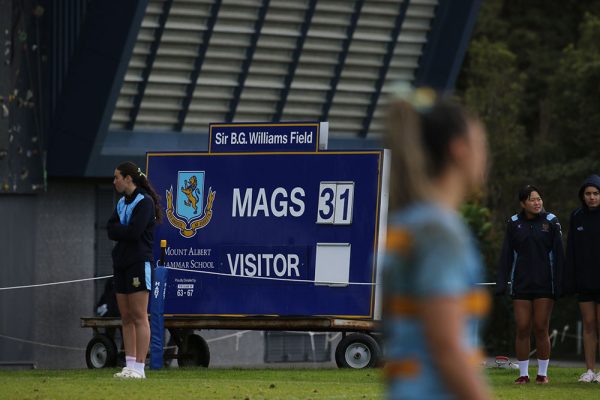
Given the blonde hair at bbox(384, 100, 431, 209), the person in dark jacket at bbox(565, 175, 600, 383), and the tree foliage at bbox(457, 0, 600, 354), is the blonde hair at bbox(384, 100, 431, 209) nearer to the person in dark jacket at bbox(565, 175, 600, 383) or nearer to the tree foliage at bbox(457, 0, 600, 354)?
the person in dark jacket at bbox(565, 175, 600, 383)

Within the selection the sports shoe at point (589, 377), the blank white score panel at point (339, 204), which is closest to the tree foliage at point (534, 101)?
the blank white score panel at point (339, 204)

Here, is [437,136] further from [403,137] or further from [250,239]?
[250,239]

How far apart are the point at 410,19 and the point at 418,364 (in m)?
22.2

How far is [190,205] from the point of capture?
1938cm

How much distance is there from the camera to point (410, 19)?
85.7ft

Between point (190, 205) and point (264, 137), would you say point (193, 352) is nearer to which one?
point (190, 205)

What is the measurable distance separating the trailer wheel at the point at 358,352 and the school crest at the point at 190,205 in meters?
2.41

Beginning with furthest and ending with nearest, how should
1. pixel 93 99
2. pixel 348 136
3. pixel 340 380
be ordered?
pixel 348 136, pixel 93 99, pixel 340 380

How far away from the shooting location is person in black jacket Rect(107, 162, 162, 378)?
1427 centimetres

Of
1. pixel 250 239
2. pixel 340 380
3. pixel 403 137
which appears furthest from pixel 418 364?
pixel 250 239

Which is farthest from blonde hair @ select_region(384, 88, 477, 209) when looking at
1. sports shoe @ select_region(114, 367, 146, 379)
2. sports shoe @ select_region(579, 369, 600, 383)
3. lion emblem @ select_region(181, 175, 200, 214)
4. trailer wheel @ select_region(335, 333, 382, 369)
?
lion emblem @ select_region(181, 175, 200, 214)

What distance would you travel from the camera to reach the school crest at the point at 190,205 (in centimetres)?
1928

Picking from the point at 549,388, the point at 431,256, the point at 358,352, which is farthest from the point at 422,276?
the point at 358,352

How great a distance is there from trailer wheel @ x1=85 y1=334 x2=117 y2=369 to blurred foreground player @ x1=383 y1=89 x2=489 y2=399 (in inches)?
580
